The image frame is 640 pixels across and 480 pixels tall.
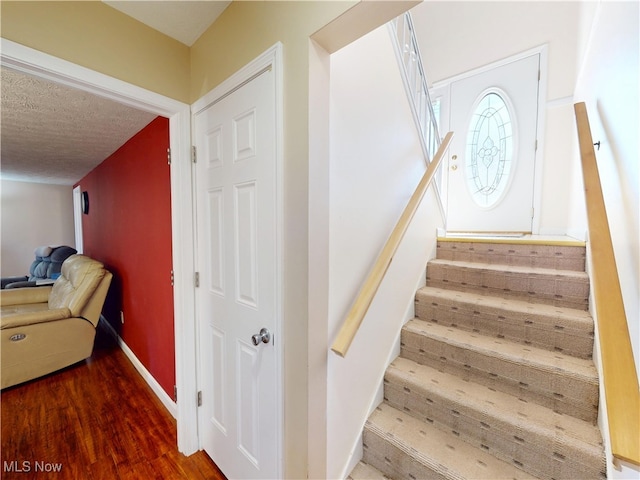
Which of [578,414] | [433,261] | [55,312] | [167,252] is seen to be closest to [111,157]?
[55,312]

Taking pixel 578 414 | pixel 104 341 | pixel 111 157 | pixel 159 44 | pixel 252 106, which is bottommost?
pixel 104 341

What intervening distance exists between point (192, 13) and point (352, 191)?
114 cm

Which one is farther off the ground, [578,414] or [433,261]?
[433,261]

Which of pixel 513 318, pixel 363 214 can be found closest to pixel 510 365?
pixel 513 318

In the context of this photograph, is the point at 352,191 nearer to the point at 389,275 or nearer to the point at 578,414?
the point at 389,275

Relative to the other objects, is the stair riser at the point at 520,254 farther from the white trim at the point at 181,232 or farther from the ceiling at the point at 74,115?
the ceiling at the point at 74,115

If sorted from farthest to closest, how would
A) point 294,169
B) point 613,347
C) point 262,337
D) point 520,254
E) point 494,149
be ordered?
1. point 494,149
2. point 520,254
3. point 262,337
4. point 294,169
5. point 613,347

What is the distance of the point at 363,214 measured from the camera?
1.31 m

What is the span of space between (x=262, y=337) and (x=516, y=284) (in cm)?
160

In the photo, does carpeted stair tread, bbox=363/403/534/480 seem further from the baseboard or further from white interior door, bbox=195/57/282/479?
the baseboard

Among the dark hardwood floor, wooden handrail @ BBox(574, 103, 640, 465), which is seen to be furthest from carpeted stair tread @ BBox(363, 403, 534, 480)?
the dark hardwood floor

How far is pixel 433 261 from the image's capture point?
208 cm

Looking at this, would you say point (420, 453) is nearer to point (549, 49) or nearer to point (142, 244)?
point (142, 244)

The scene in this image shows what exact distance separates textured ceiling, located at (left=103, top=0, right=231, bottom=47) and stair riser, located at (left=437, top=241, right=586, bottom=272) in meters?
2.11
